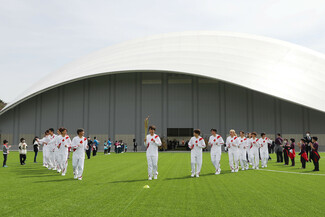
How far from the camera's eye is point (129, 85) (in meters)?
39.1

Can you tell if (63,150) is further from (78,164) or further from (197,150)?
(197,150)

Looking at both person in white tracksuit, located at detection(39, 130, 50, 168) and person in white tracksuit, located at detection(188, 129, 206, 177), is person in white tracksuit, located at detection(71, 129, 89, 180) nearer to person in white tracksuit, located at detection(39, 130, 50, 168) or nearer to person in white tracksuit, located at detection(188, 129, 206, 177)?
person in white tracksuit, located at detection(188, 129, 206, 177)

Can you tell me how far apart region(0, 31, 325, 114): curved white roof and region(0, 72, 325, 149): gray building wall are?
6.91 feet

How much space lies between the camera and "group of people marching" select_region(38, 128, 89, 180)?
1091 cm

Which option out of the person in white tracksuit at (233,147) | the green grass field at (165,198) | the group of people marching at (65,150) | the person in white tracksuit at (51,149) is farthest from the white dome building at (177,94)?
the green grass field at (165,198)

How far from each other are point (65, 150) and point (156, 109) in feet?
86.4

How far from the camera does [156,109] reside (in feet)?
126

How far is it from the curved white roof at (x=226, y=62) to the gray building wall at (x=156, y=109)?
6.91ft

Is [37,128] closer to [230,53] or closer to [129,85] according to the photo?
[129,85]

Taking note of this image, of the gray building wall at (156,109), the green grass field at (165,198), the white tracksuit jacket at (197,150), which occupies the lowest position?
the green grass field at (165,198)

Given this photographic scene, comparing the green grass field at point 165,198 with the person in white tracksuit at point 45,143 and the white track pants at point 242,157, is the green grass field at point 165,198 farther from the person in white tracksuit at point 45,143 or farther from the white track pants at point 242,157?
the person in white tracksuit at point 45,143

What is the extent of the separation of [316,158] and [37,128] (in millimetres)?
35649

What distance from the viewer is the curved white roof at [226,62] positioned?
34250 millimetres

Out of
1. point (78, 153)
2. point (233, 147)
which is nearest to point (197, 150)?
point (233, 147)
